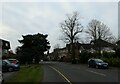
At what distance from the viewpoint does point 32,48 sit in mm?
79062

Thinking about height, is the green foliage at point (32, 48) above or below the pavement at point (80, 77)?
above

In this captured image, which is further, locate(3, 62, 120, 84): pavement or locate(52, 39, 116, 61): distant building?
locate(52, 39, 116, 61): distant building

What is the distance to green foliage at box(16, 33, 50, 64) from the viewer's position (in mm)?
73050

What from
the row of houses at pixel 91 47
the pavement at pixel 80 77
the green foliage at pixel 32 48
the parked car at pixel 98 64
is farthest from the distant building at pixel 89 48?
the pavement at pixel 80 77

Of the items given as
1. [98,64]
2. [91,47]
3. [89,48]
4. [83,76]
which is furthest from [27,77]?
[89,48]

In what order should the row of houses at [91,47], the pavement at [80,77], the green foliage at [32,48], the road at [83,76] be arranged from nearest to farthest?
the pavement at [80,77] < the road at [83,76] < the green foliage at [32,48] < the row of houses at [91,47]

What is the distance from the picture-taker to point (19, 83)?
17.7m

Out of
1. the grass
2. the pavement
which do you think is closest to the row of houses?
the pavement

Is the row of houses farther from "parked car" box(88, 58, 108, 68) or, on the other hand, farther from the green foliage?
"parked car" box(88, 58, 108, 68)

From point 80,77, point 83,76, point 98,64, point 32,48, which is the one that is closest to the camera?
point 80,77

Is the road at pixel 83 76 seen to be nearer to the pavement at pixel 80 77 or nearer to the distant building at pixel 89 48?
the pavement at pixel 80 77

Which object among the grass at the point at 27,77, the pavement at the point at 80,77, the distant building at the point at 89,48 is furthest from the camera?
the distant building at the point at 89,48

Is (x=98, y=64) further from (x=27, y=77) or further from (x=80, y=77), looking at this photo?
(x=27, y=77)

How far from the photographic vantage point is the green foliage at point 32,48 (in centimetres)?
7305
